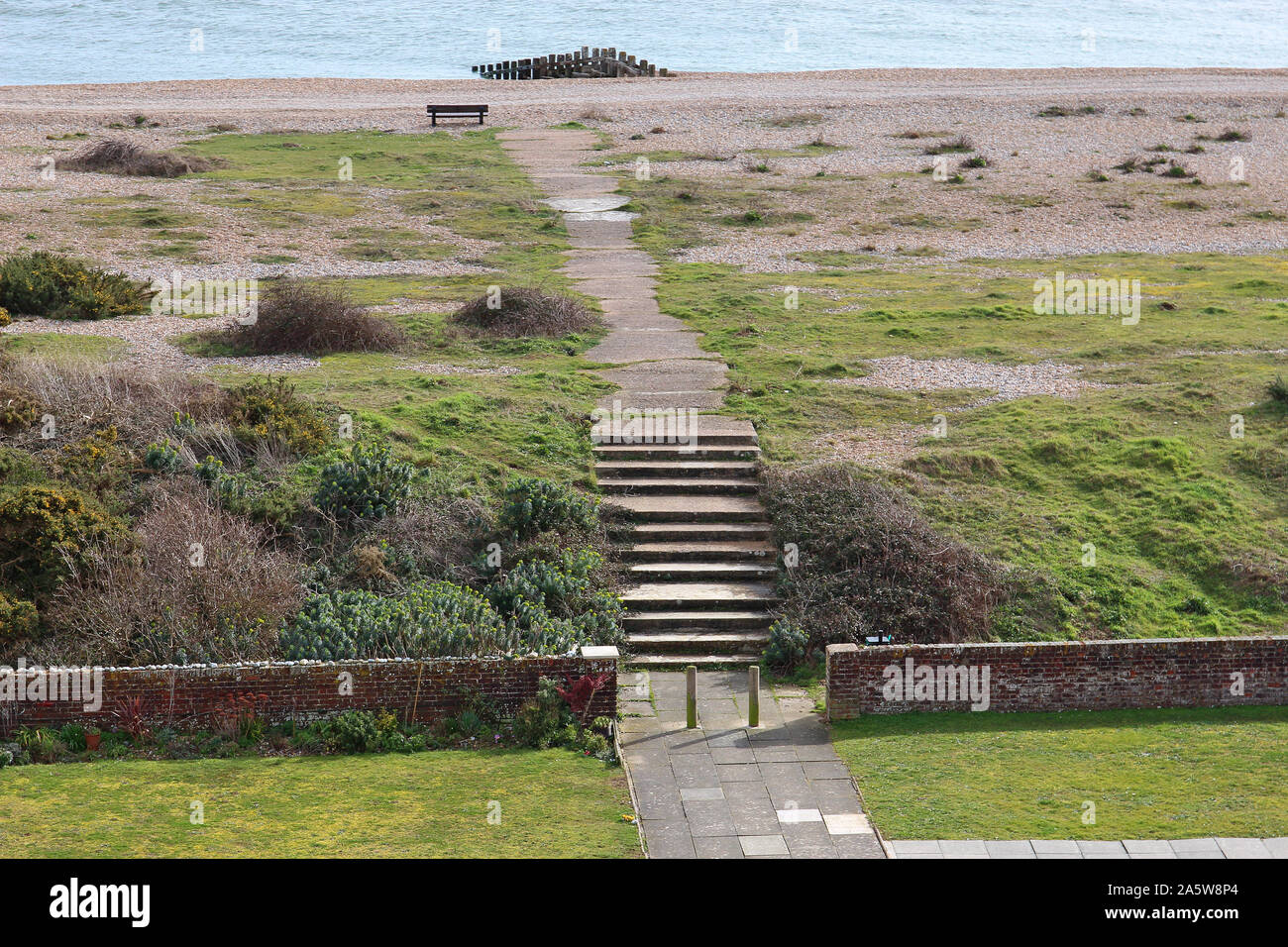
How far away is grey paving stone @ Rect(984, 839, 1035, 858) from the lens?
11.1 metres

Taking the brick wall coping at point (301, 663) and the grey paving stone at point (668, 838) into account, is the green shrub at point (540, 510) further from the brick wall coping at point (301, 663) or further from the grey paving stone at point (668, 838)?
→ the grey paving stone at point (668, 838)

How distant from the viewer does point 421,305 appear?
2602 centimetres

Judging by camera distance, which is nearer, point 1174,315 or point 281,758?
point 281,758

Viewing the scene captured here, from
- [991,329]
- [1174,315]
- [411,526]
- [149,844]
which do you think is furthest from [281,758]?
[1174,315]

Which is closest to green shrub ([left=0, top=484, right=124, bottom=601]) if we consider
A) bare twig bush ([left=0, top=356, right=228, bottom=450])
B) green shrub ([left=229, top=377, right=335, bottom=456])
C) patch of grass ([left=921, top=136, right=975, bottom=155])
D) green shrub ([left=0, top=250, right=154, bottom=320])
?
bare twig bush ([left=0, top=356, right=228, bottom=450])

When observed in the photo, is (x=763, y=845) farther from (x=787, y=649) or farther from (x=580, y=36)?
(x=580, y=36)

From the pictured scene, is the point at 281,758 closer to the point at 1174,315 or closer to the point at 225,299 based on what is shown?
the point at 225,299

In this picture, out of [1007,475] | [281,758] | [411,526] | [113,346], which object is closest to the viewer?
[281,758]

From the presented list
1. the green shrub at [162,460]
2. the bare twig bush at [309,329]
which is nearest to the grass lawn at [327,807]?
the green shrub at [162,460]

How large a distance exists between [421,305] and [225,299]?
3739 millimetres

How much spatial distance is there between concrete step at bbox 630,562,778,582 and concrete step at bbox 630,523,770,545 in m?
0.61

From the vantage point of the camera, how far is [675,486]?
722 inches

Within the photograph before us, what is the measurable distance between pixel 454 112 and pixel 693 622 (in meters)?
38.7

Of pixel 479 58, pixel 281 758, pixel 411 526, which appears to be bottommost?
pixel 281 758
